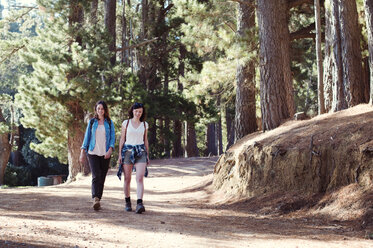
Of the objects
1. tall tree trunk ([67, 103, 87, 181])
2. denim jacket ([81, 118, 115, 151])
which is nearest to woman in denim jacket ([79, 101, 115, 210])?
denim jacket ([81, 118, 115, 151])

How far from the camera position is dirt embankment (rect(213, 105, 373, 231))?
6414 mm

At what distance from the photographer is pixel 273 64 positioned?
37.8 ft

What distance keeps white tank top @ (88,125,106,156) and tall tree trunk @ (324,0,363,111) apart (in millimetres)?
5533

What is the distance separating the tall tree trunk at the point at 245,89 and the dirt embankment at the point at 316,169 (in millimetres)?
3448

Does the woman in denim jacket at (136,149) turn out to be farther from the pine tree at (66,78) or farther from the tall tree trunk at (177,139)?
the tall tree trunk at (177,139)

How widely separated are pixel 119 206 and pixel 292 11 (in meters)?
9.52

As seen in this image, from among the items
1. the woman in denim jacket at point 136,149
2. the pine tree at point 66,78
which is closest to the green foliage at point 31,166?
the pine tree at point 66,78

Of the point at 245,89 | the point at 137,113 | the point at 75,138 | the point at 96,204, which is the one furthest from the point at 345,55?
the point at 75,138

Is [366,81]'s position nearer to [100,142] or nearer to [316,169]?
[316,169]

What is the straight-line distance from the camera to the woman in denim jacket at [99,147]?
7.23 meters

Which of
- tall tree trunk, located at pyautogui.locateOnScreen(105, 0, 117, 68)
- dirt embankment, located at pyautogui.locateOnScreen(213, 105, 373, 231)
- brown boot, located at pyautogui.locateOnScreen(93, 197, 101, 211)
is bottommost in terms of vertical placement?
brown boot, located at pyautogui.locateOnScreen(93, 197, 101, 211)

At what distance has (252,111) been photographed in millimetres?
13516

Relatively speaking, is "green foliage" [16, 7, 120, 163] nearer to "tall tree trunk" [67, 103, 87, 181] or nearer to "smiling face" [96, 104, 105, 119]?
"tall tree trunk" [67, 103, 87, 181]

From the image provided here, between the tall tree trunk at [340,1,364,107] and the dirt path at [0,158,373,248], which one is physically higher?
the tall tree trunk at [340,1,364,107]
